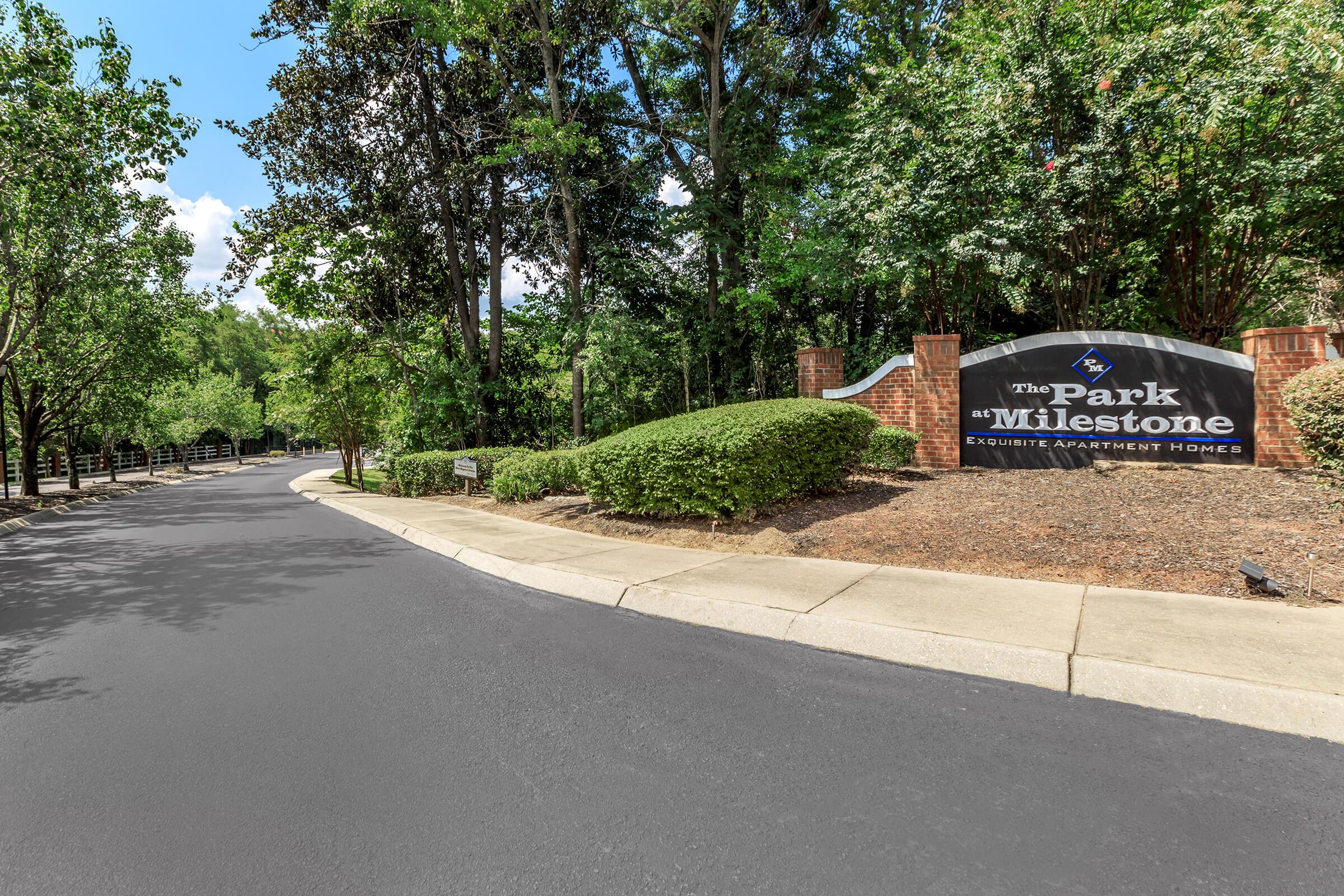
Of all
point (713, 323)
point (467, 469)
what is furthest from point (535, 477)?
point (713, 323)

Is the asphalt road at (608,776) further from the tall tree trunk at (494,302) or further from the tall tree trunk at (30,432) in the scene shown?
the tall tree trunk at (30,432)

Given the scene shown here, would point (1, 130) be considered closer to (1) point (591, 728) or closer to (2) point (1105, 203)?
(1) point (591, 728)

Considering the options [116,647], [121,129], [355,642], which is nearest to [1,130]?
[121,129]

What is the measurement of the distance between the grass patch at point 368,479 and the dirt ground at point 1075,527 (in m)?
17.0

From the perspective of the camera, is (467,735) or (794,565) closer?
(467,735)

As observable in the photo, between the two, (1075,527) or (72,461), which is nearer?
(1075,527)

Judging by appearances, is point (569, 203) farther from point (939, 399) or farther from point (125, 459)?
point (125, 459)

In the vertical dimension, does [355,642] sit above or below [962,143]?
below

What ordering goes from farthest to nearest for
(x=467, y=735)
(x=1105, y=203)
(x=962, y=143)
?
(x=962, y=143), (x=1105, y=203), (x=467, y=735)

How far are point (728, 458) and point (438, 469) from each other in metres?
11.4

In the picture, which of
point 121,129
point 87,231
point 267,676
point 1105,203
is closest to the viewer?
point 267,676

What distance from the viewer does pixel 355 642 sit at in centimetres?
478

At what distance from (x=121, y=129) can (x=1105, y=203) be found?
19.3 m

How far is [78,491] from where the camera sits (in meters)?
21.8
